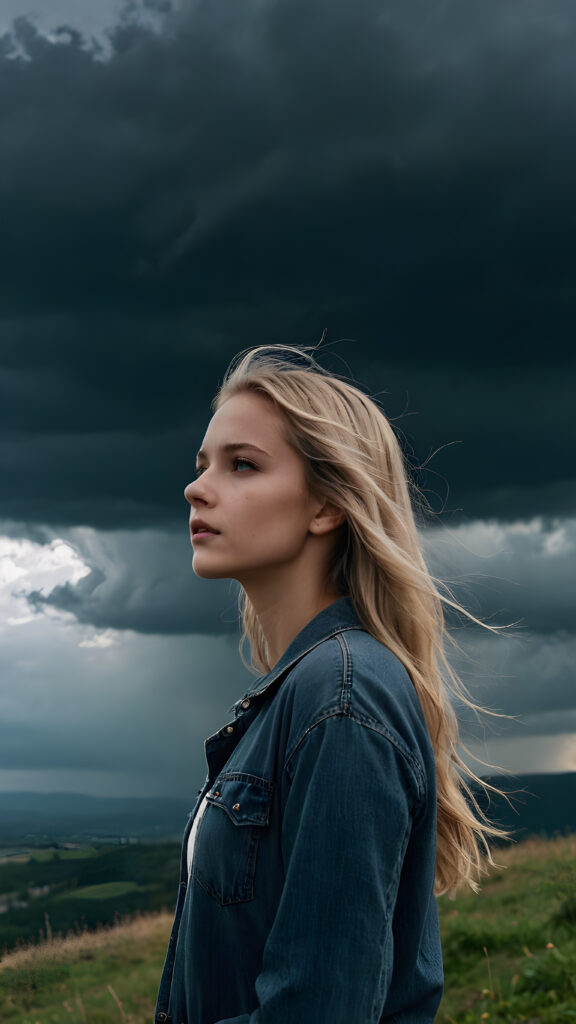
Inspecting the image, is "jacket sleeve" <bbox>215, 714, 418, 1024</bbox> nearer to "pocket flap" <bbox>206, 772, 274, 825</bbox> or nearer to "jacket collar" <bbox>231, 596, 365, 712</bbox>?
"pocket flap" <bbox>206, 772, 274, 825</bbox>

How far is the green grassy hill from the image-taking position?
19.8ft

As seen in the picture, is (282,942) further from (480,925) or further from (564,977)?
(480,925)

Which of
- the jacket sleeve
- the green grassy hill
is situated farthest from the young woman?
the green grassy hill

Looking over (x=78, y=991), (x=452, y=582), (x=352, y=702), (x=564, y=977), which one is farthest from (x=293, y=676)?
(x=78, y=991)

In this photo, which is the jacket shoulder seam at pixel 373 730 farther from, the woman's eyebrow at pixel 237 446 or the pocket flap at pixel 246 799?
the woman's eyebrow at pixel 237 446

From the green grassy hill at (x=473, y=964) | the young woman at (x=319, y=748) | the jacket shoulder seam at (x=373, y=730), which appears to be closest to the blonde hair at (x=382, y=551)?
the young woman at (x=319, y=748)

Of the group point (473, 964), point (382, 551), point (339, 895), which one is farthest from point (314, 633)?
point (473, 964)

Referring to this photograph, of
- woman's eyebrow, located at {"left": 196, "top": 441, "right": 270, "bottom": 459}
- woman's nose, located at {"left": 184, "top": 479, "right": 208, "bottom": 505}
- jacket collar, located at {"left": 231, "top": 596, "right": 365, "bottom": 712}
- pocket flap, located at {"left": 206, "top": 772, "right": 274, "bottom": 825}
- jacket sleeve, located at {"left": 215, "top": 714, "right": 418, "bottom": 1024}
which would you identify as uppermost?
woman's eyebrow, located at {"left": 196, "top": 441, "right": 270, "bottom": 459}

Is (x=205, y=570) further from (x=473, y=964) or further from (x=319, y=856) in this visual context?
(x=473, y=964)

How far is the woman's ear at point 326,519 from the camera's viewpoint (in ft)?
10.0

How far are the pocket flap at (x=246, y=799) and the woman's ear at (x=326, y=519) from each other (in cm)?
92

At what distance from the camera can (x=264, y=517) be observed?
2.96 meters

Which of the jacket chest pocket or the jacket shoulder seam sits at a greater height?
the jacket shoulder seam

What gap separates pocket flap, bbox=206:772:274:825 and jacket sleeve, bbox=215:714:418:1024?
252mm
